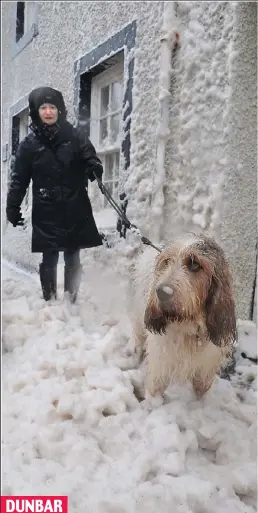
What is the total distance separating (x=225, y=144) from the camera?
1.22 metres

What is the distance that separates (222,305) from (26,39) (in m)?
1.07

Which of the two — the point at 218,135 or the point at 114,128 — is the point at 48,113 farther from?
the point at 218,135

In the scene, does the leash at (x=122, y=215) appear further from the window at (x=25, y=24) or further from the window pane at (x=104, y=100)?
the window at (x=25, y=24)

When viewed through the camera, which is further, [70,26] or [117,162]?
[70,26]

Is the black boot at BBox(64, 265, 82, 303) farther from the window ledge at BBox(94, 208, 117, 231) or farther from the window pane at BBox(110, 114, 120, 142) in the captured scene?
the window pane at BBox(110, 114, 120, 142)

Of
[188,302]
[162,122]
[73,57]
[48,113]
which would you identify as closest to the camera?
[48,113]

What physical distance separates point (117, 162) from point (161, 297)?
419 mm

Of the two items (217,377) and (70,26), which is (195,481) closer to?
(217,377)

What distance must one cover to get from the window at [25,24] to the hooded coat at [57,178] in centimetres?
32

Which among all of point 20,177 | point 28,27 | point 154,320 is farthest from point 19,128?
point 154,320

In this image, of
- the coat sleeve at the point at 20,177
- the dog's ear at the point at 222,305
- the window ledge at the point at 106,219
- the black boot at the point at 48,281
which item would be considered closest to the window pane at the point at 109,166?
the window ledge at the point at 106,219

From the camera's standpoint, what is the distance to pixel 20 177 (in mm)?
1297

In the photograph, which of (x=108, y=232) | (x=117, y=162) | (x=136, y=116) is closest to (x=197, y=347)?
(x=108, y=232)

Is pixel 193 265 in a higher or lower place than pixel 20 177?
lower
